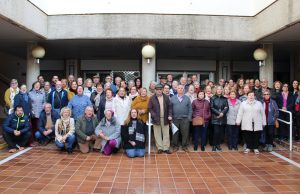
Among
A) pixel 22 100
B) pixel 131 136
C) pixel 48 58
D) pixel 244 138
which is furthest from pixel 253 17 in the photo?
pixel 48 58

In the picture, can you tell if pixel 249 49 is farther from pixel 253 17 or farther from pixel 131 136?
pixel 131 136

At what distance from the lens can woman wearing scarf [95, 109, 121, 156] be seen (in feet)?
23.7

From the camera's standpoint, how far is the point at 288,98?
8.22m

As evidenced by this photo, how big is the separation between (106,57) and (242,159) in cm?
878

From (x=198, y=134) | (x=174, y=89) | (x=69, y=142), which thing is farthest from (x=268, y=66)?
(x=69, y=142)

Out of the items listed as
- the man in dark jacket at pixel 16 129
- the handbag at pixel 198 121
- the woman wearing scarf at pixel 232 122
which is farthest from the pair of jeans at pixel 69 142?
the woman wearing scarf at pixel 232 122

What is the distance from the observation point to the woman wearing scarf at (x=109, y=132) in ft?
23.7

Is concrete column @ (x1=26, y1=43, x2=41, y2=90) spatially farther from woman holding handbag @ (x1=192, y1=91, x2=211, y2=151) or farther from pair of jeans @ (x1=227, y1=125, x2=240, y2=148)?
pair of jeans @ (x1=227, y1=125, x2=240, y2=148)

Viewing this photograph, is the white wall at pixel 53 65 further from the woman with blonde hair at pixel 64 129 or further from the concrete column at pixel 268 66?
the concrete column at pixel 268 66

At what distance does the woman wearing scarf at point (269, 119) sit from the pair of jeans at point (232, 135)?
0.64 metres

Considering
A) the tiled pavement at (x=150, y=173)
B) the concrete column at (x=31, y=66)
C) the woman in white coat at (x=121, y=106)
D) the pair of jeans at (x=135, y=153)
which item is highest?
the concrete column at (x=31, y=66)

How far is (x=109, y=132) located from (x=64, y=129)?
108 cm

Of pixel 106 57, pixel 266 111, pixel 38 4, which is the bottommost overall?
pixel 266 111

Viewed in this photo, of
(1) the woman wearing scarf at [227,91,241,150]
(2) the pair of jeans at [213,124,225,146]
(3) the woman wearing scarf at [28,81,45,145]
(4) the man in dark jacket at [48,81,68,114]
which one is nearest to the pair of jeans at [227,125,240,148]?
(1) the woman wearing scarf at [227,91,241,150]
